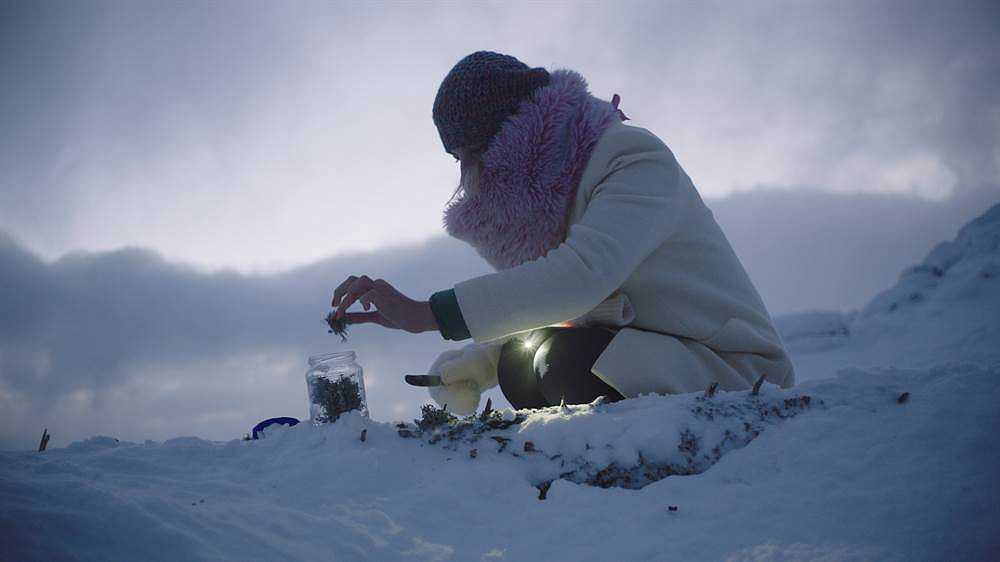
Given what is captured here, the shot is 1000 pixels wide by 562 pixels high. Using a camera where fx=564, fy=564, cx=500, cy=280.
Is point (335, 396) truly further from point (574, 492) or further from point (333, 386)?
point (574, 492)

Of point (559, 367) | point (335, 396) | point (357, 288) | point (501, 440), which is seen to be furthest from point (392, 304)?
point (559, 367)

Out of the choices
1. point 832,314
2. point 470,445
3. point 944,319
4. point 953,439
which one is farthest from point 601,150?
point 832,314

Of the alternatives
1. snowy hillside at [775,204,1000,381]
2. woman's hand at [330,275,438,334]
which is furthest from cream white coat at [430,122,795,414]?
snowy hillside at [775,204,1000,381]

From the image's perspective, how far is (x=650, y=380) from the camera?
2027 millimetres

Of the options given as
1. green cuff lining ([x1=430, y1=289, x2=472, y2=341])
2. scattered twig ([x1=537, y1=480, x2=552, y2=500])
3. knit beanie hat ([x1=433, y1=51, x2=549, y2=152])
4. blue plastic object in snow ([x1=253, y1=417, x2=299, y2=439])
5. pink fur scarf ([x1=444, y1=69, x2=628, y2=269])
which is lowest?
scattered twig ([x1=537, y1=480, x2=552, y2=500])

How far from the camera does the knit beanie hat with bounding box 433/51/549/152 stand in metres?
2.34

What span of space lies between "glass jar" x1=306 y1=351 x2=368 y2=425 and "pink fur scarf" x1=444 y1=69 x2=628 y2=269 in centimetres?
86

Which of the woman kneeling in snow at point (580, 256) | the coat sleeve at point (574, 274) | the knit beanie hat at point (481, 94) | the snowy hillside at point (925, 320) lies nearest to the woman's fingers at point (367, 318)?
the woman kneeling in snow at point (580, 256)

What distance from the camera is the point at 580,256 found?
1.85 m

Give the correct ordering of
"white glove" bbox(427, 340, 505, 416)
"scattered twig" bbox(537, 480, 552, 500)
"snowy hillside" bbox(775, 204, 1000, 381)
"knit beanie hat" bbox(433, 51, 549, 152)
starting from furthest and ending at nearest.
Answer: "snowy hillside" bbox(775, 204, 1000, 381)
"white glove" bbox(427, 340, 505, 416)
"knit beanie hat" bbox(433, 51, 549, 152)
"scattered twig" bbox(537, 480, 552, 500)

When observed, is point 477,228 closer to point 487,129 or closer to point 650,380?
point 487,129

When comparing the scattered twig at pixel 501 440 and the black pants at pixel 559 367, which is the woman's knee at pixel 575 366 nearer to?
the black pants at pixel 559 367

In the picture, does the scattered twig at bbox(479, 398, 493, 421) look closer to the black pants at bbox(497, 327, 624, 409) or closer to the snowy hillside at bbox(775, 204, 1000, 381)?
the black pants at bbox(497, 327, 624, 409)

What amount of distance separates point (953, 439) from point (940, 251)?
392 inches
